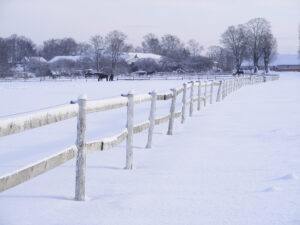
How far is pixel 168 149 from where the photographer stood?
8.20m

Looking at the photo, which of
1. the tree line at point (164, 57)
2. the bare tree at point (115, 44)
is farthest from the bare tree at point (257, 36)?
the bare tree at point (115, 44)

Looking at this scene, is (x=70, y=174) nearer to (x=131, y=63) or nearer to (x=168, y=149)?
(x=168, y=149)

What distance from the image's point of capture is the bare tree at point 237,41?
10831 centimetres

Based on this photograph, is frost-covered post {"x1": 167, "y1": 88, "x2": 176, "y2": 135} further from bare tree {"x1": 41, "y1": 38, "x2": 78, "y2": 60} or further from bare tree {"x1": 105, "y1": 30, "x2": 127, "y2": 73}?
bare tree {"x1": 41, "y1": 38, "x2": 78, "y2": 60}

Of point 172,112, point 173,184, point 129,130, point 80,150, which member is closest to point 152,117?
point 129,130

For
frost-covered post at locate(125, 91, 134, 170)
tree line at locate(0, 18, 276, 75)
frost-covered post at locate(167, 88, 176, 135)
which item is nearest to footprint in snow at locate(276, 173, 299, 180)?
frost-covered post at locate(125, 91, 134, 170)

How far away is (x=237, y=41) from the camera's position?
111000mm

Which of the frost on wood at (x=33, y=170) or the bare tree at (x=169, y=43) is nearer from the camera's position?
the frost on wood at (x=33, y=170)

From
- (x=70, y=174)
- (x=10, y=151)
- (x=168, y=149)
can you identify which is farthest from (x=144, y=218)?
(x=10, y=151)

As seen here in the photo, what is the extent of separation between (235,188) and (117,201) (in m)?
1.38

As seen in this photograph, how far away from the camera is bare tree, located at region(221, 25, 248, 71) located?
108312mm

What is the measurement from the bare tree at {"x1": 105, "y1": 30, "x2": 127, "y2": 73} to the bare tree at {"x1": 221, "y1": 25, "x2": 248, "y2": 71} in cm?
2809

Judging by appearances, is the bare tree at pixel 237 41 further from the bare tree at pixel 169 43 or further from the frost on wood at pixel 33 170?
the frost on wood at pixel 33 170

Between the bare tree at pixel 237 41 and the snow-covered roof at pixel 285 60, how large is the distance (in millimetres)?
42592
